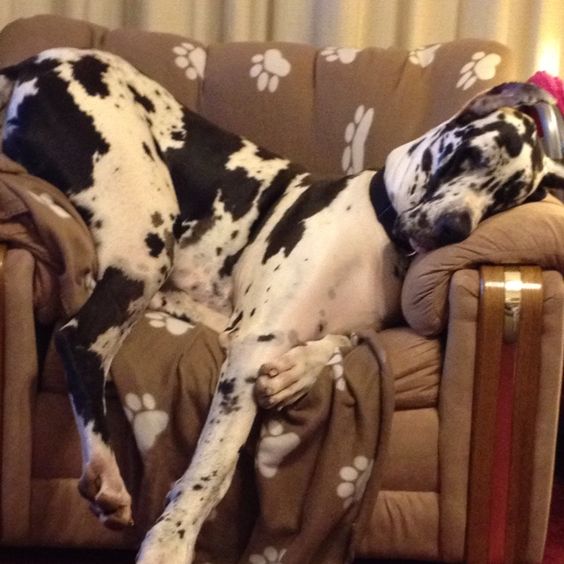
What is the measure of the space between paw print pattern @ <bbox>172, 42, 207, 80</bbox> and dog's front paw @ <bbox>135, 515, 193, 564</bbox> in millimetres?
1370

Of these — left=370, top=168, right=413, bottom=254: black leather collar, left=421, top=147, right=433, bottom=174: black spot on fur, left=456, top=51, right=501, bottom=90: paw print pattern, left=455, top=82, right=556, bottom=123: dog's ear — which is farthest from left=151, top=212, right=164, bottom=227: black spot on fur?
left=456, top=51, right=501, bottom=90: paw print pattern

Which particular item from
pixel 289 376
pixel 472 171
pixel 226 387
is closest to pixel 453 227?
pixel 472 171

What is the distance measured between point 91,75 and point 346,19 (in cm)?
114

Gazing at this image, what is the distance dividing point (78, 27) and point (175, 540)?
1.55 metres

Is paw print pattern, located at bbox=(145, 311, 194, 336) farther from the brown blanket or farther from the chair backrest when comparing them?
the chair backrest

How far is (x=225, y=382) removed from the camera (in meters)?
1.59

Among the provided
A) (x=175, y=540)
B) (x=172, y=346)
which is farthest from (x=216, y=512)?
(x=172, y=346)

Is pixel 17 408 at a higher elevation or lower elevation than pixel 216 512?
higher

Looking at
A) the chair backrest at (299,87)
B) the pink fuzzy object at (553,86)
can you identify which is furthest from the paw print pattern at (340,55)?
the pink fuzzy object at (553,86)

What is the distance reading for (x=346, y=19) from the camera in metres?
2.75

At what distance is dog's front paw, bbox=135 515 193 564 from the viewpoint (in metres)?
1.41

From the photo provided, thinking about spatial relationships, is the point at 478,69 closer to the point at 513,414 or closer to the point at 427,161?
the point at 427,161

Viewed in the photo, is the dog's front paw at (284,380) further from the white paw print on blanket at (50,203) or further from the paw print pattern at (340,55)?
the paw print pattern at (340,55)

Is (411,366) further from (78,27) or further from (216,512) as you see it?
(78,27)
